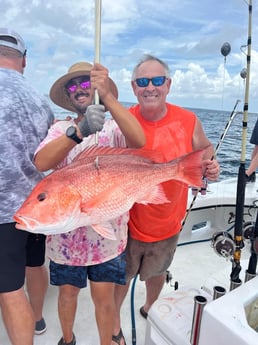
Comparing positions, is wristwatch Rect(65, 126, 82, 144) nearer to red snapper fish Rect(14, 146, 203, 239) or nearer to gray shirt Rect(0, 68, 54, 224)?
red snapper fish Rect(14, 146, 203, 239)

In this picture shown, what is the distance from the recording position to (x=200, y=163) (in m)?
1.16

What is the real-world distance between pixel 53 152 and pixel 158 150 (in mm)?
626

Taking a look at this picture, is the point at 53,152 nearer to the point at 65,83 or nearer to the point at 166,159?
the point at 65,83

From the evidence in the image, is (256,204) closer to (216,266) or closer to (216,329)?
(216,266)

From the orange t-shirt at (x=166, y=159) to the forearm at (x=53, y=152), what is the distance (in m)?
0.56

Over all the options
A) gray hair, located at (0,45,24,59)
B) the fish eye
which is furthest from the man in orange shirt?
the fish eye

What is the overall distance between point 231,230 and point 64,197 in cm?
260

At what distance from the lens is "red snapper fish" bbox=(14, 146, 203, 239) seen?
891 millimetres

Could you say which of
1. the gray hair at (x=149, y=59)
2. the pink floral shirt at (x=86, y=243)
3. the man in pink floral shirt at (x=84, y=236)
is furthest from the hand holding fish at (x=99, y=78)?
the gray hair at (x=149, y=59)

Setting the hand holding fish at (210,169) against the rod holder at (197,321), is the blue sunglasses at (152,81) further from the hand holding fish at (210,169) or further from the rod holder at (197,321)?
the rod holder at (197,321)

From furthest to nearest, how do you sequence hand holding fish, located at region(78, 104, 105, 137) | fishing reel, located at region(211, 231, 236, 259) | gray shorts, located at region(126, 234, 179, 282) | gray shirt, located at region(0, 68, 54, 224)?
1. fishing reel, located at region(211, 231, 236, 259)
2. gray shorts, located at region(126, 234, 179, 282)
3. gray shirt, located at region(0, 68, 54, 224)
4. hand holding fish, located at region(78, 104, 105, 137)

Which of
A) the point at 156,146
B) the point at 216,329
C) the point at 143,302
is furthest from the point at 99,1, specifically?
the point at 143,302

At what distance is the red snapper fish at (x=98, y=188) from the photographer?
89cm

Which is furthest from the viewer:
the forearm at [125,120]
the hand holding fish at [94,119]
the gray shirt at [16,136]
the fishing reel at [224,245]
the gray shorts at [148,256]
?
the fishing reel at [224,245]
